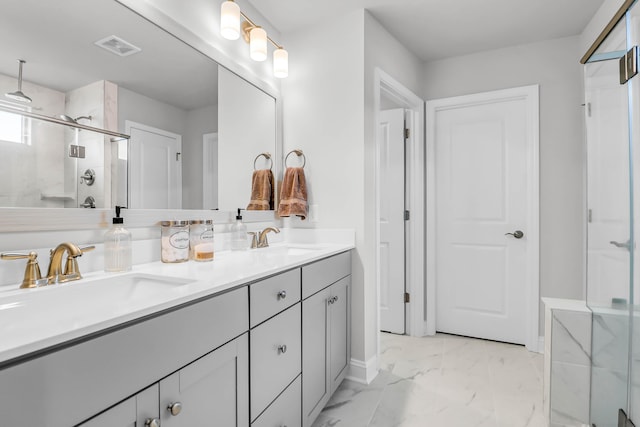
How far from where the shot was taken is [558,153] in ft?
8.54

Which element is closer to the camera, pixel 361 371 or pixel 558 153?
pixel 361 371

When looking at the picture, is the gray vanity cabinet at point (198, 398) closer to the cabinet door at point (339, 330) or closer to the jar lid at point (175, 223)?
the jar lid at point (175, 223)

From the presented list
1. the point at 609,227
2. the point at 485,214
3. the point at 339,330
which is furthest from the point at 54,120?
the point at 485,214

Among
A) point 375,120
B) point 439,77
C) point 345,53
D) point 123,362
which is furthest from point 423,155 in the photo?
point 123,362

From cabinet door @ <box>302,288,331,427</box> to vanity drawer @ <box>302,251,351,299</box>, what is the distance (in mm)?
41

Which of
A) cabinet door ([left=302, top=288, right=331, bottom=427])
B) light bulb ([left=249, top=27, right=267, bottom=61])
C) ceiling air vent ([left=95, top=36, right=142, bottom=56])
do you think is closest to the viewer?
ceiling air vent ([left=95, top=36, right=142, bottom=56])

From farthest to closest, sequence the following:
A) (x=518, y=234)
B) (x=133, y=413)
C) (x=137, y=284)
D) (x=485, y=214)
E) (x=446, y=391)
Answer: (x=485, y=214)
(x=518, y=234)
(x=446, y=391)
(x=137, y=284)
(x=133, y=413)

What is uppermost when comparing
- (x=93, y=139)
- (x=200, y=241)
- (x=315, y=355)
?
(x=93, y=139)

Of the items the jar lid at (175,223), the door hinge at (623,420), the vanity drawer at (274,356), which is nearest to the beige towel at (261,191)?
the jar lid at (175,223)

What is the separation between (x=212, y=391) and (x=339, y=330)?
1.06 meters

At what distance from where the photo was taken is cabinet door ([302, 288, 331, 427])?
1.55 m

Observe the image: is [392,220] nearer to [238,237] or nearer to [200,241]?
[238,237]

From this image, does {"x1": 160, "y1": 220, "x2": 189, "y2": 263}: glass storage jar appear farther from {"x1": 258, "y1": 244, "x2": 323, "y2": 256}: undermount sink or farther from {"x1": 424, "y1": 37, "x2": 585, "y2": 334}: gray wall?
{"x1": 424, "y1": 37, "x2": 585, "y2": 334}: gray wall

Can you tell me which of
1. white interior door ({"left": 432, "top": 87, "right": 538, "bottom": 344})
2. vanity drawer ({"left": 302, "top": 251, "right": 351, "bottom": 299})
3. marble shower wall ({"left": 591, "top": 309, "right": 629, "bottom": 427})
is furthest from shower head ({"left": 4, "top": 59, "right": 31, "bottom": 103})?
white interior door ({"left": 432, "top": 87, "right": 538, "bottom": 344})
